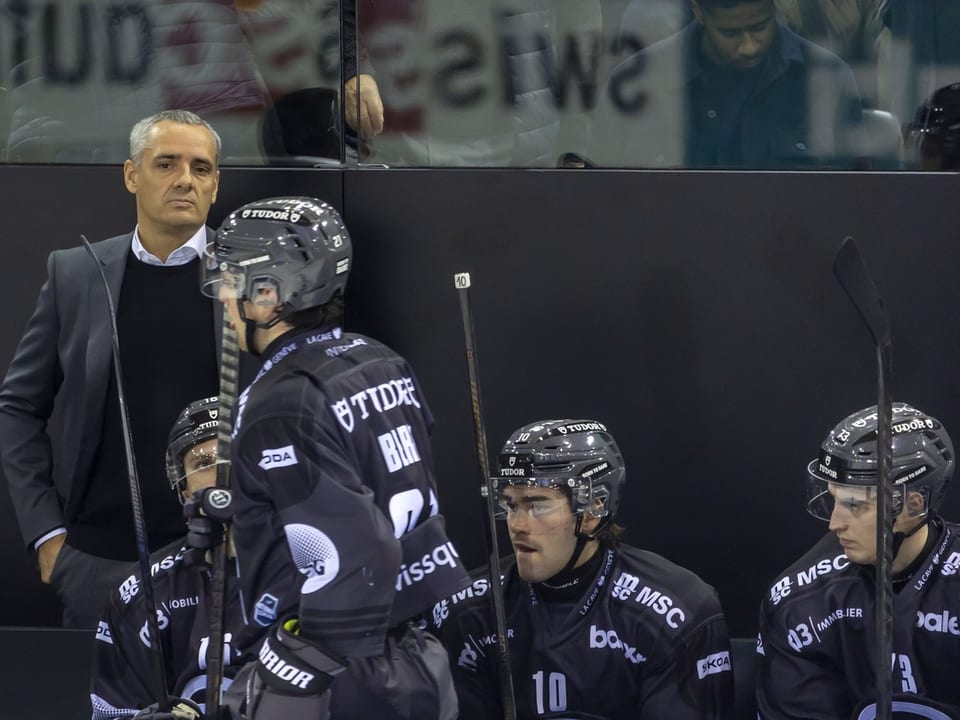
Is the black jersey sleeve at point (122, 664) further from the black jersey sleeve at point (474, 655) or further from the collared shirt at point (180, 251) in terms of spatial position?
the collared shirt at point (180, 251)

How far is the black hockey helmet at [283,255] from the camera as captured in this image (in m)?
3.34

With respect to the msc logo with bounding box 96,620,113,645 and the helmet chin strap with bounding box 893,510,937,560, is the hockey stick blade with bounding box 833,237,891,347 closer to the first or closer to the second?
the helmet chin strap with bounding box 893,510,937,560

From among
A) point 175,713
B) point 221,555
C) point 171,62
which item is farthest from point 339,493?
point 171,62

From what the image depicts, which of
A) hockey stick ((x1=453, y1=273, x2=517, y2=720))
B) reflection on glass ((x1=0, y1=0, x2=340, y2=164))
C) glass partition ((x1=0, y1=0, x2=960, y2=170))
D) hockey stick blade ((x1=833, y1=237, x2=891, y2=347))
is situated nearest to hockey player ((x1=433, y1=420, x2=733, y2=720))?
hockey stick ((x1=453, y1=273, x2=517, y2=720))

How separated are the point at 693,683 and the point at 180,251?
6.07 ft

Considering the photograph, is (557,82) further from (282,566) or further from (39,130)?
(282,566)

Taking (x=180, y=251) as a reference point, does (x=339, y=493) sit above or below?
below

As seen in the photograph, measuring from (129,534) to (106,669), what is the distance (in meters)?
0.55

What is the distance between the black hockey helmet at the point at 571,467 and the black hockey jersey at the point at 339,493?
81cm

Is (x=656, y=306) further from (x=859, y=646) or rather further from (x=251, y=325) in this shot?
(x=251, y=325)

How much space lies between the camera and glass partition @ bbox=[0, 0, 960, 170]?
4.85 m

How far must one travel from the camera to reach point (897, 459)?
4.03 m

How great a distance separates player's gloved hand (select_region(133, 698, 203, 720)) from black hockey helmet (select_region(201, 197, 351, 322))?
982 millimetres

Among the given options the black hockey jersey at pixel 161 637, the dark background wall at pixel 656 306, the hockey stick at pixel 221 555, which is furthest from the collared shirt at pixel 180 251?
the hockey stick at pixel 221 555
